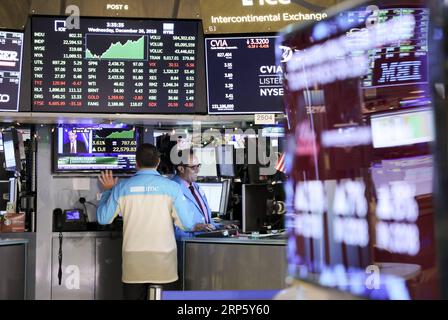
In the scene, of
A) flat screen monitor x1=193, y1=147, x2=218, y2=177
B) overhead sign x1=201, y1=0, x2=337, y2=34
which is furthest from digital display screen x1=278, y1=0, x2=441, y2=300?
flat screen monitor x1=193, y1=147, x2=218, y2=177

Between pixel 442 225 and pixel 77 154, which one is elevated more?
pixel 77 154

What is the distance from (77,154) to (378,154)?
3.80 m

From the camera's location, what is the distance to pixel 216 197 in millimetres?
5637

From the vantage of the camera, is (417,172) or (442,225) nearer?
(442,225)

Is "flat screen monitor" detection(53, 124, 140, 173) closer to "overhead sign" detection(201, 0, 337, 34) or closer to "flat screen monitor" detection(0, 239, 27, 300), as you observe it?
"flat screen monitor" detection(0, 239, 27, 300)

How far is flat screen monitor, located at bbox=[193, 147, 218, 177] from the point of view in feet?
18.7

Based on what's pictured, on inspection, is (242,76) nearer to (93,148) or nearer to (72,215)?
(93,148)

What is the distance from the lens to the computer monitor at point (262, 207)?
487 cm

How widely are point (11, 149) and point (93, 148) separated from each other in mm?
707

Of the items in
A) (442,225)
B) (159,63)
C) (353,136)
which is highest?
(159,63)

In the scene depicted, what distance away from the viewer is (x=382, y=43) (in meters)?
1.72

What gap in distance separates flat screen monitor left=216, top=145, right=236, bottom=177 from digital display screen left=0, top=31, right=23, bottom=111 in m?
2.14
